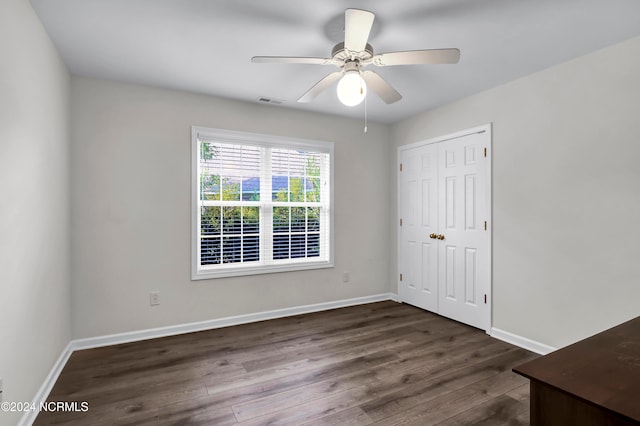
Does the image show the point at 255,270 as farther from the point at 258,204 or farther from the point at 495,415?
the point at 495,415

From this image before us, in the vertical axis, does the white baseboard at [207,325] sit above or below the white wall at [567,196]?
below

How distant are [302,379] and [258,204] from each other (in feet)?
6.71

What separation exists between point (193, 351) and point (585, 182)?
3.65 metres

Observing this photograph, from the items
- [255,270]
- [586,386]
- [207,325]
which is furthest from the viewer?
[255,270]

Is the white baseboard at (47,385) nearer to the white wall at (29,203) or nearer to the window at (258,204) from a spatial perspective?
the white wall at (29,203)

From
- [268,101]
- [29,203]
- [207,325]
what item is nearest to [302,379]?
[207,325]

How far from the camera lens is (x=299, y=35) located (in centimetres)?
235

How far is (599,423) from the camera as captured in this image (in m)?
0.89

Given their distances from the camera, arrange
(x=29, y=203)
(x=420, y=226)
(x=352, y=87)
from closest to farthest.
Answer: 1. (x=29, y=203)
2. (x=352, y=87)
3. (x=420, y=226)

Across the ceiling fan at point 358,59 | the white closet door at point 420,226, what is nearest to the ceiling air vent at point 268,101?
the ceiling fan at point 358,59

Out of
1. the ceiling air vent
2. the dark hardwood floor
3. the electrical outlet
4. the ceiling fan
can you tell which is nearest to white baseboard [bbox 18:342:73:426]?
the dark hardwood floor

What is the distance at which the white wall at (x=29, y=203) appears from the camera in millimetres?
1677

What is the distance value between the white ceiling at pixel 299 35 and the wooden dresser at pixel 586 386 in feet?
6.41

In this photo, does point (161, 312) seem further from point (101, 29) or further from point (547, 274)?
point (547, 274)
